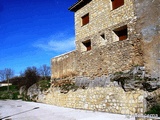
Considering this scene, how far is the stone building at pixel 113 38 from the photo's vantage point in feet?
28.5

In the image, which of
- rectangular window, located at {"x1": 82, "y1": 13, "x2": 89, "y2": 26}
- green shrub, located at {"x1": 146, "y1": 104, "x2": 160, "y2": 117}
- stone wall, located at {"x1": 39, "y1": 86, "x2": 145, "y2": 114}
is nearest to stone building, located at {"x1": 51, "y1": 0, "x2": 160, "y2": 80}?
rectangular window, located at {"x1": 82, "y1": 13, "x2": 89, "y2": 26}

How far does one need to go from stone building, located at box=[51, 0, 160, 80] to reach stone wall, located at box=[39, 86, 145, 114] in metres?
1.20

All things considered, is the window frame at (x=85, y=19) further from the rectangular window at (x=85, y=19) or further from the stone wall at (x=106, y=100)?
the stone wall at (x=106, y=100)

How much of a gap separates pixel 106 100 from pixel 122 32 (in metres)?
4.13

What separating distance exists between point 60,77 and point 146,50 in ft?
27.7

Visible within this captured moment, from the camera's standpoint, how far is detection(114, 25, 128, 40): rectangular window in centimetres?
1041

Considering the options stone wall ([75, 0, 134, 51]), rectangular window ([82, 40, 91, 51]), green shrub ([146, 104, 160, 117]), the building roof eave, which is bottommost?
green shrub ([146, 104, 160, 117])

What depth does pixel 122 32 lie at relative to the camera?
10680 mm

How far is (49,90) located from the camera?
53.9 ft

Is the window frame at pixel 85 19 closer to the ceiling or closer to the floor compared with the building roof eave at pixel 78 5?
closer to the floor

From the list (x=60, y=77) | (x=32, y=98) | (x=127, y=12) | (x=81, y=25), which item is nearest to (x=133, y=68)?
(x=127, y=12)

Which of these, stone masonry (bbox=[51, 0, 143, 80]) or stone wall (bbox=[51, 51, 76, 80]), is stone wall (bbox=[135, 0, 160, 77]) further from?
stone wall (bbox=[51, 51, 76, 80])

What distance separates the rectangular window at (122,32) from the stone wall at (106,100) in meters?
3.07

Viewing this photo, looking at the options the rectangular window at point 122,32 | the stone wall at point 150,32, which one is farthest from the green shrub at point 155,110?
the rectangular window at point 122,32
